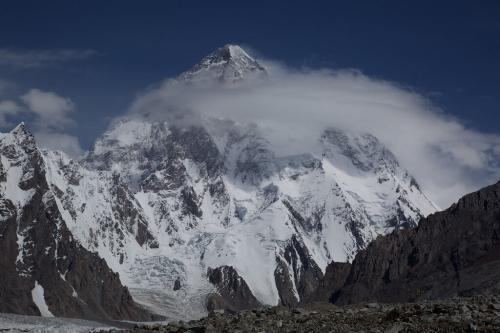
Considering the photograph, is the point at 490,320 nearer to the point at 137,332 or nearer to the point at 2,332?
the point at 137,332

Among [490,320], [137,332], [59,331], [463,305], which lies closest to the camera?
[490,320]

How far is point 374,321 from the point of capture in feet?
179

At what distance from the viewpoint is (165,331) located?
2240 inches

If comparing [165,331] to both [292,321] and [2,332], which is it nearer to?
[292,321]

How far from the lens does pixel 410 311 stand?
55.4 m

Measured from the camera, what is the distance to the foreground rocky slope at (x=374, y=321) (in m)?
49.2

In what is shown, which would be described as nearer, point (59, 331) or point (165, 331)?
point (165, 331)

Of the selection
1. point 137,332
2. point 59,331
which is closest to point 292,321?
point 137,332

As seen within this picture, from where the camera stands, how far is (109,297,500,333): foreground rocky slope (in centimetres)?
4919

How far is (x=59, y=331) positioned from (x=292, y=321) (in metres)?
56.4

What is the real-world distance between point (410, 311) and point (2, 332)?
71.0m

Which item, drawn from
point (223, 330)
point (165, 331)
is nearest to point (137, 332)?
point (165, 331)

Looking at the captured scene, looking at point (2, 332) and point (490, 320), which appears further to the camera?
point (2, 332)

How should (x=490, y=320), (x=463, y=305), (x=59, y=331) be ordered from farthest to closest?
(x=59, y=331) < (x=463, y=305) < (x=490, y=320)
